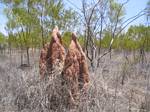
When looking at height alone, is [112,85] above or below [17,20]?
below

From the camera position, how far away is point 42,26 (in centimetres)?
2731

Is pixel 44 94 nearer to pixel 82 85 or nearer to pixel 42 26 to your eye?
pixel 82 85

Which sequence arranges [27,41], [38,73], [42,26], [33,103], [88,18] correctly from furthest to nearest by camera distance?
[27,41] → [42,26] → [88,18] → [38,73] → [33,103]

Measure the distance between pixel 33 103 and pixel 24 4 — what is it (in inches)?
811

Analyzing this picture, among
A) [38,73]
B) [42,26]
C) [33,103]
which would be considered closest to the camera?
[33,103]

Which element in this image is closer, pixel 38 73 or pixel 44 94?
pixel 44 94

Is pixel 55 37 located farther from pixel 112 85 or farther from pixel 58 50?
pixel 112 85

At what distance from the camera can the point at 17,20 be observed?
29.0 m

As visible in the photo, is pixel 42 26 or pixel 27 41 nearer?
pixel 42 26

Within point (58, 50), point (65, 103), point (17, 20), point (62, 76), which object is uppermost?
point (17, 20)

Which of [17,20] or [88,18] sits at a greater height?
[17,20]

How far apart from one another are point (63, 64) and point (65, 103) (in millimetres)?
942

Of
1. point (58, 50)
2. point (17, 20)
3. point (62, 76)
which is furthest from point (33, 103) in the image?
point (17, 20)

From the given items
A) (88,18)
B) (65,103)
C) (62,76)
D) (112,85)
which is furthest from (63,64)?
(88,18)
